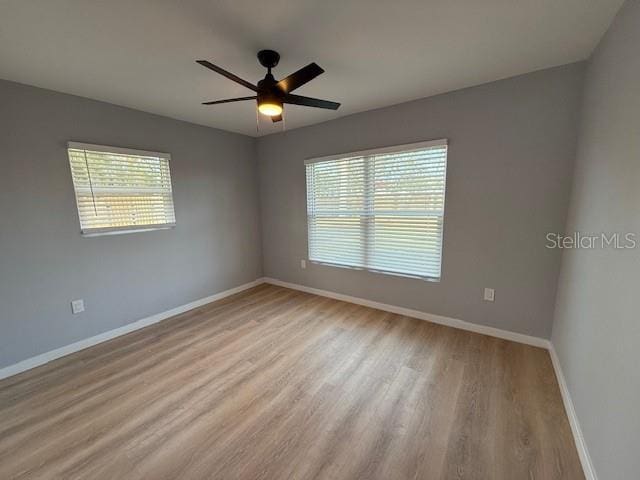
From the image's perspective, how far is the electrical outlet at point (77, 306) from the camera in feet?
8.04

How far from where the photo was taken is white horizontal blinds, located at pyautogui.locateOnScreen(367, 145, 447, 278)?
270 cm

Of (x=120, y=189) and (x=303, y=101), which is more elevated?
(x=303, y=101)

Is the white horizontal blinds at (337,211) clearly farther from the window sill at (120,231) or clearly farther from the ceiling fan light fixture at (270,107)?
the window sill at (120,231)

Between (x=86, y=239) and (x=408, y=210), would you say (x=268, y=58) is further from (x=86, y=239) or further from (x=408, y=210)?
(x=86, y=239)

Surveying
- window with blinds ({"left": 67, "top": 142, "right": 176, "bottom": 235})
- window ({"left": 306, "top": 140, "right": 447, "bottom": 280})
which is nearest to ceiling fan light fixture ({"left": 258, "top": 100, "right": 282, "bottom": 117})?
window ({"left": 306, "top": 140, "right": 447, "bottom": 280})

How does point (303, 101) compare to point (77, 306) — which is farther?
point (77, 306)

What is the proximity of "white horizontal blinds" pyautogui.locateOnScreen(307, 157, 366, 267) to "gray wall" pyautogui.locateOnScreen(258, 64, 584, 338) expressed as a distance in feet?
1.04

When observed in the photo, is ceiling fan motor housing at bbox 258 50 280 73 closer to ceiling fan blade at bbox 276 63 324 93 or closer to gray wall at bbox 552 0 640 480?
ceiling fan blade at bbox 276 63 324 93

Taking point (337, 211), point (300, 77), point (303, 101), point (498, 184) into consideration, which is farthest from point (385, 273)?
point (300, 77)

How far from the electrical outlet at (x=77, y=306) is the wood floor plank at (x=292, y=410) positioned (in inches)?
15.8

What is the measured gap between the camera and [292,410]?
5.67 feet

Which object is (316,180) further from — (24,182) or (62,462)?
(62,462)

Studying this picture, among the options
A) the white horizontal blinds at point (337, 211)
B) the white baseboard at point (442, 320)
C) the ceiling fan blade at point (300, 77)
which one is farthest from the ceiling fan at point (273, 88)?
the white baseboard at point (442, 320)

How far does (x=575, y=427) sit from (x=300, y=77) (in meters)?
2.64
